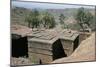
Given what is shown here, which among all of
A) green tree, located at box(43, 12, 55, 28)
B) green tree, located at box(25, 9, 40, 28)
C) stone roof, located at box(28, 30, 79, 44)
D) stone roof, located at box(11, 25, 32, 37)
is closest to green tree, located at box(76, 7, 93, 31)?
stone roof, located at box(28, 30, 79, 44)

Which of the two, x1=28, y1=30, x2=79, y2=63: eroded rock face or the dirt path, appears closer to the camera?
x1=28, y1=30, x2=79, y2=63: eroded rock face

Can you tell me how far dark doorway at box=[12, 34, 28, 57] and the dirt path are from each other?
0.54 metres

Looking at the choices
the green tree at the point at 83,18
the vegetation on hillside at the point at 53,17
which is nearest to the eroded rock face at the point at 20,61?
the vegetation on hillside at the point at 53,17

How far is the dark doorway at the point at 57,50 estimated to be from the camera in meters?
2.41

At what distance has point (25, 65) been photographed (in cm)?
229

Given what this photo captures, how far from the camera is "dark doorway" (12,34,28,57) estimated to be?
2227 mm

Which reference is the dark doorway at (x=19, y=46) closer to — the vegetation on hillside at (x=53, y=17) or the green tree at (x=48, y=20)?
the vegetation on hillside at (x=53, y=17)

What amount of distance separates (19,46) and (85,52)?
0.92 meters

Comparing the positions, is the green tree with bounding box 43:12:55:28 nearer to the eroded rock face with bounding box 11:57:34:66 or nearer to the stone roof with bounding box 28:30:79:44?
the stone roof with bounding box 28:30:79:44

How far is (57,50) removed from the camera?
2430 millimetres

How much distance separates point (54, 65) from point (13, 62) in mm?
535

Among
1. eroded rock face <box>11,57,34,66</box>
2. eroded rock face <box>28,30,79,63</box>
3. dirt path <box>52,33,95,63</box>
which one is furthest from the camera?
dirt path <box>52,33,95,63</box>
